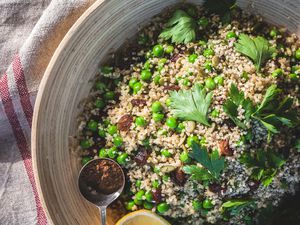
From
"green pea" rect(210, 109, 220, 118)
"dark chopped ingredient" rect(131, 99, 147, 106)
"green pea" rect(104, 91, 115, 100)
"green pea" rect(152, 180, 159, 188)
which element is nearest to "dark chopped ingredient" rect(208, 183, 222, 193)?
"green pea" rect(152, 180, 159, 188)

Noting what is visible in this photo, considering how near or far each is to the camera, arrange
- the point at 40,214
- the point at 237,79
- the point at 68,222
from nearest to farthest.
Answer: the point at 237,79
the point at 68,222
the point at 40,214

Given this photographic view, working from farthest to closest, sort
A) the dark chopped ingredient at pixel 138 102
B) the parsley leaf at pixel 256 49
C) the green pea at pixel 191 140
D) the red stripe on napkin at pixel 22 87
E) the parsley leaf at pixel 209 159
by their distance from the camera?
the red stripe on napkin at pixel 22 87
the dark chopped ingredient at pixel 138 102
the parsley leaf at pixel 256 49
the green pea at pixel 191 140
the parsley leaf at pixel 209 159

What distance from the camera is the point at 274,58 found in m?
3.48

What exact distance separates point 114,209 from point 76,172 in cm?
37

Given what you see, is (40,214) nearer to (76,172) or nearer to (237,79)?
(76,172)

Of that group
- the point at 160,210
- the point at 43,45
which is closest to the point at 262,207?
the point at 160,210

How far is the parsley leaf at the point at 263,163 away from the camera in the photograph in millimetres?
3271

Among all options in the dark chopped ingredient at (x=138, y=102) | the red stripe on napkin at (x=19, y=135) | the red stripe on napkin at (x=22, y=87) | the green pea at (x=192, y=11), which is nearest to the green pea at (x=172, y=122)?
the dark chopped ingredient at (x=138, y=102)

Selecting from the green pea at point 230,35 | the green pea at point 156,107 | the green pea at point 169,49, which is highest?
the green pea at point 230,35

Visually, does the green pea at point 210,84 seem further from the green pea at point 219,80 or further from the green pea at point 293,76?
the green pea at point 293,76

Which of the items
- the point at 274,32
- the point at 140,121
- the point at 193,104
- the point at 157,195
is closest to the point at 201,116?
the point at 193,104

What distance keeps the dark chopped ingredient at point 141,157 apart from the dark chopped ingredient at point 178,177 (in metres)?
0.21

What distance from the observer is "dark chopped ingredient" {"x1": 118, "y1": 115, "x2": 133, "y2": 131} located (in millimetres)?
3500

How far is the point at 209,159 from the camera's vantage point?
3205 millimetres
